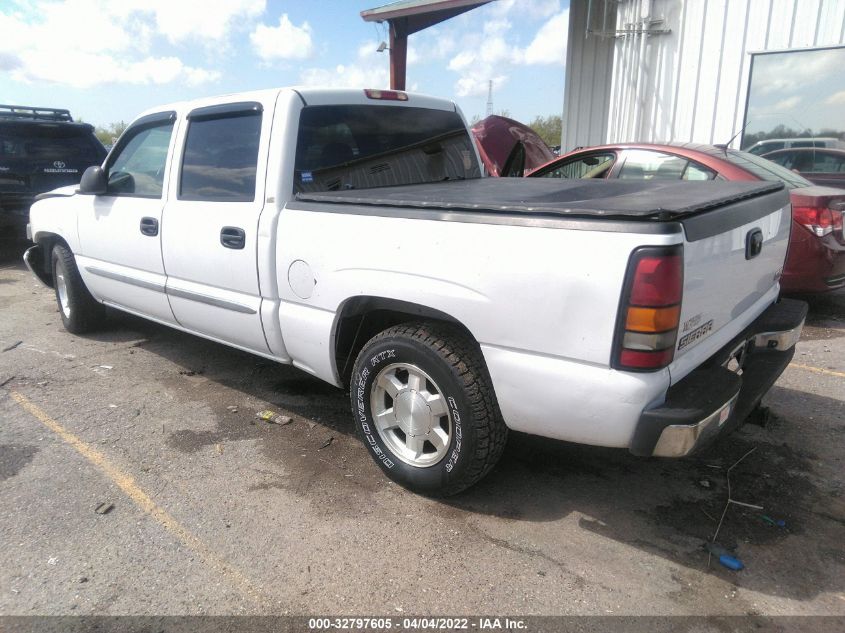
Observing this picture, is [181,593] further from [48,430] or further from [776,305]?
[776,305]

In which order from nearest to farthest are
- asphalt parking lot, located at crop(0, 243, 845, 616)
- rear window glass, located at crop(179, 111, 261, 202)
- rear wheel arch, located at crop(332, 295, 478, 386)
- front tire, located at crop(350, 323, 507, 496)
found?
asphalt parking lot, located at crop(0, 243, 845, 616) → front tire, located at crop(350, 323, 507, 496) → rear wheel arch, located at crop(332, 295, 478, 386) → rear window glass, located at crop(179, 111, 261, 202)

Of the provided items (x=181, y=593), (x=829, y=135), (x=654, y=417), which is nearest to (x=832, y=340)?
(x=654, y=417)

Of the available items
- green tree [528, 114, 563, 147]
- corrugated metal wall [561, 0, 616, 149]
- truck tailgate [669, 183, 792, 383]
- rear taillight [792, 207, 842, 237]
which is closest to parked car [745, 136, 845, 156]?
corrugated metal wall [561, 0, 616, 149]

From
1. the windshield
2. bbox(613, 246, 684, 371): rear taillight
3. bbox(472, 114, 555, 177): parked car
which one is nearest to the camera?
bbox(613, 246, 684, 371): rear taillight

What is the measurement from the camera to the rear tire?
530 centimetres

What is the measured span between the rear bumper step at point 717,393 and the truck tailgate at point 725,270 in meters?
0.06

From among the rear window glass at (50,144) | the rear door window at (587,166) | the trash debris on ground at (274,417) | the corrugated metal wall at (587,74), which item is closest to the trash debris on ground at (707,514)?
the trash debris on ground at (274,417)

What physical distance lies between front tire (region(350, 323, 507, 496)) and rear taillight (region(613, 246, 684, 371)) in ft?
2.21

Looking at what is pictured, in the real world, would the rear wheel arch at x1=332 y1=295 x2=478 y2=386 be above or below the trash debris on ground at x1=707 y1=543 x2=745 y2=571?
above

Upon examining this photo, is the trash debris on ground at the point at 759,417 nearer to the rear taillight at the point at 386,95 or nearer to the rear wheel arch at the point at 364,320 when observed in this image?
the rear wheel arch at the point at 364,320

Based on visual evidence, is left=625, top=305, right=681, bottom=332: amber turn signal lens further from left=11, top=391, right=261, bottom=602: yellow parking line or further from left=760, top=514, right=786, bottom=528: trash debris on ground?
left=11, top=391, right=261, bottom=602: yellow parking line

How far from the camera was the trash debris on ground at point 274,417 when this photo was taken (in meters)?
3.88

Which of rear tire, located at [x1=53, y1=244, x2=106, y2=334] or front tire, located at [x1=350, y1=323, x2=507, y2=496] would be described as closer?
front tire, located at [x1=350, y1=323, x2=507, y2=496]

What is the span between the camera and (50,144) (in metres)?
8.93
